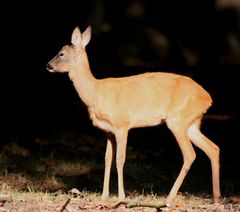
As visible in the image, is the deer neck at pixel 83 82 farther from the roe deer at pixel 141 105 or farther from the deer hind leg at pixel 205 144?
the deer hind leg at pixel 205 144

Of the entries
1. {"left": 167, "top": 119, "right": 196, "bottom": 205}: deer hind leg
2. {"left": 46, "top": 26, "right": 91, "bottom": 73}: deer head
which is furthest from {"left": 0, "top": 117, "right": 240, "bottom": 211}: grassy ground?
{"left": 46, "top": 26, "right": 91, "bottom": 73}: deer head

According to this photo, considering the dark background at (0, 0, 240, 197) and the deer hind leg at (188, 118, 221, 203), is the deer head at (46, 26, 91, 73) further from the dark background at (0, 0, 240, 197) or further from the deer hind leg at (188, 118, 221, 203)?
the dark background at (0, 0, 240, 197)

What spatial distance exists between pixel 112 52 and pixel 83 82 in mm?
11056

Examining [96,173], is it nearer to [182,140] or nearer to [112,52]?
[182,140]

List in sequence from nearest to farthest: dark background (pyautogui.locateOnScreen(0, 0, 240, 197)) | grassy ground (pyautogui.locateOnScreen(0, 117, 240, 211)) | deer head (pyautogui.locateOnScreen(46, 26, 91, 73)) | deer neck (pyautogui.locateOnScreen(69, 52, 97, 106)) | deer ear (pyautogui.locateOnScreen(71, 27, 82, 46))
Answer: grassy ground (pyautogui.locateOnScreen(0, 117, 240, 211)) < deer neck (pyautogui.locateOnScreen(69, 52, 97, 106)) < deer head (pyautogui.locateOnScreen(46, 26, 91, 73)) < deer ear (pyautogui.locateOnScreen(71, 27, 82, 46)) < dark background (pyautogui.locateOnScreen(0, 0, 240, 197))

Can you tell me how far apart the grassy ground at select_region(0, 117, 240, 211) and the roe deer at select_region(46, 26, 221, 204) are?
1.92 feet

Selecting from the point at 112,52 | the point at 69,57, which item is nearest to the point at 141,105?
the point at 69,57

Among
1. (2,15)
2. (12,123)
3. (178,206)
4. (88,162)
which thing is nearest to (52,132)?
(12,123)

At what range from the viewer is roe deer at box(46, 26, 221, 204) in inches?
344

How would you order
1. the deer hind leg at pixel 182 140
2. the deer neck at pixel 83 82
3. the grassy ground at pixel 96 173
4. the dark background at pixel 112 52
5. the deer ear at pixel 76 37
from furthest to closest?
1. the dark background at pixel 112 52
2. the deer ear at pixel 76 37
3. the deer neck at pixel 83 82
4. the deer hind leg at pixel 182 140
5. the grassy ground at pixel 96 173

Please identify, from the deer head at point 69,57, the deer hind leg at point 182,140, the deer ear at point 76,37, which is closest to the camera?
the deer hind leg at point 182,140

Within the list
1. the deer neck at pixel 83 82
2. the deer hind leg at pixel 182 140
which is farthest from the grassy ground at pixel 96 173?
the deer neck at pixel 83 82

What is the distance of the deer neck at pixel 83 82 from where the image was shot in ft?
29.3

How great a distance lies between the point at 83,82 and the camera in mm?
9023
